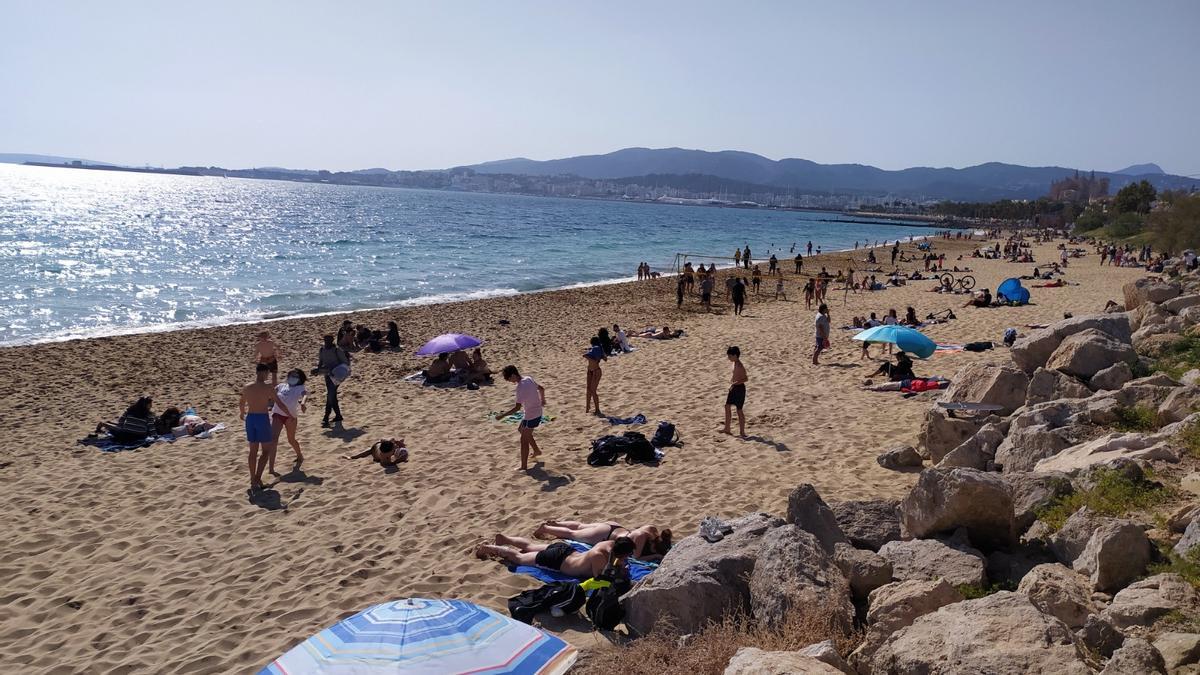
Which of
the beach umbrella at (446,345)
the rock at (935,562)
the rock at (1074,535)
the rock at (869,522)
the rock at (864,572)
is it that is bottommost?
the beach umbrella at (446,345)

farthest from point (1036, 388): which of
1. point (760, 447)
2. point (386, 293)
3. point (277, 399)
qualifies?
point (386, 293)

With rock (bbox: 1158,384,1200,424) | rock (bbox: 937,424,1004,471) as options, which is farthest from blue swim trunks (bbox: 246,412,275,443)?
rock (bbox: 1158,384,1200,424)

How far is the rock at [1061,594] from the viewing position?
3.68 metres

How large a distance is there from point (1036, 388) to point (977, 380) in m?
0.66

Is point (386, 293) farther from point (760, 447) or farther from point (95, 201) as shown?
point (95, 201)

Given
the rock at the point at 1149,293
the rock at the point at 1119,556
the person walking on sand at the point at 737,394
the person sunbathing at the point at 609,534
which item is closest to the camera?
the rock at the point at 1119,556

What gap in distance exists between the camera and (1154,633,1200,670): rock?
9.59 feet

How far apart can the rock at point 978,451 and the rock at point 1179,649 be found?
12.5 ft

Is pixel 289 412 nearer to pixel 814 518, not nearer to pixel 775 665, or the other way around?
pixel 814 518

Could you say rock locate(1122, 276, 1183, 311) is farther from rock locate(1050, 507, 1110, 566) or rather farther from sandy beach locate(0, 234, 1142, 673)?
rock locate(1050, 507, 1110, 566)

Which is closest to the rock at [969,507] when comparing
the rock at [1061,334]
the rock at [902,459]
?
the rock at [902,459]

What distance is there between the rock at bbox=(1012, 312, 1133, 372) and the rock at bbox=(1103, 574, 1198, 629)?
6.54 metres

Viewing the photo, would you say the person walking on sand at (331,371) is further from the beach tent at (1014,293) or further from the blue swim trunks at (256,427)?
the beach tent at (1014,293)

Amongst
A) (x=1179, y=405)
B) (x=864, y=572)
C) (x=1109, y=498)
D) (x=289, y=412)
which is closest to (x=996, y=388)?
(x=1179, y=405)
